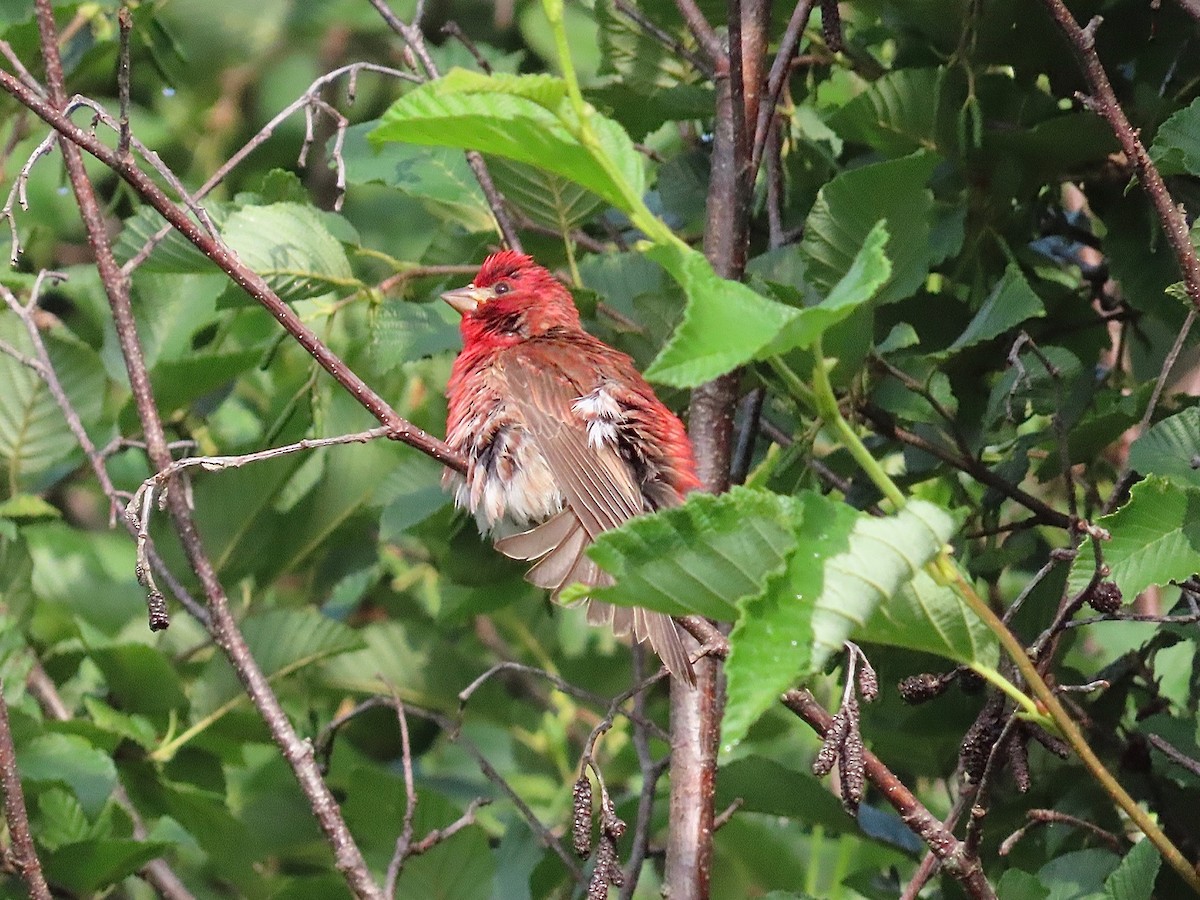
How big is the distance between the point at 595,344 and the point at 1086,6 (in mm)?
1331

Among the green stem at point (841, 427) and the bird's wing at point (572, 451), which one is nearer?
the green stem at point (841, 427)

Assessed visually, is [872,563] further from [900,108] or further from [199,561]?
[199,561]

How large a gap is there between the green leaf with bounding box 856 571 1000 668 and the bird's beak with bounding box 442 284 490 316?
2102mm

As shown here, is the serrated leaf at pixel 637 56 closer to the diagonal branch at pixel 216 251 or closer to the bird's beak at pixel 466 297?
the bird's beak at pixel 466 297

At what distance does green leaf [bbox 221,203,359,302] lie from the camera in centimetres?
321

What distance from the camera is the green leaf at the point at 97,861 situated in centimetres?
324

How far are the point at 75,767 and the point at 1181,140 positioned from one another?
8.06ft

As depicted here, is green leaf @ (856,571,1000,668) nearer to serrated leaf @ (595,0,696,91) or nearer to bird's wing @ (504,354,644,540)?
bird's wing @ (504,354,644,540)

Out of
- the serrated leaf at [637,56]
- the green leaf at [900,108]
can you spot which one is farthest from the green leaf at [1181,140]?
the serrated leaf at [637,56]

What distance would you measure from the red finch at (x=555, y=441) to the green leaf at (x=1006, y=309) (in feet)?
2.61

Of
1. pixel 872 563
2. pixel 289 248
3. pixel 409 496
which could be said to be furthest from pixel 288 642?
pixel 872 563

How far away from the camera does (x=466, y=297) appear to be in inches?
152

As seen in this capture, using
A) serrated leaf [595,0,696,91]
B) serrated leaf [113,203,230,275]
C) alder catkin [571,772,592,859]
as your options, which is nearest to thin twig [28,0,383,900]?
serrated leaf [113,203,230,275]

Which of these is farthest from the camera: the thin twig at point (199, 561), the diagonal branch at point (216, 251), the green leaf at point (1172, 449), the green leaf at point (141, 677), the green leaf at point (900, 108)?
the green leaf at point (141, 677)
